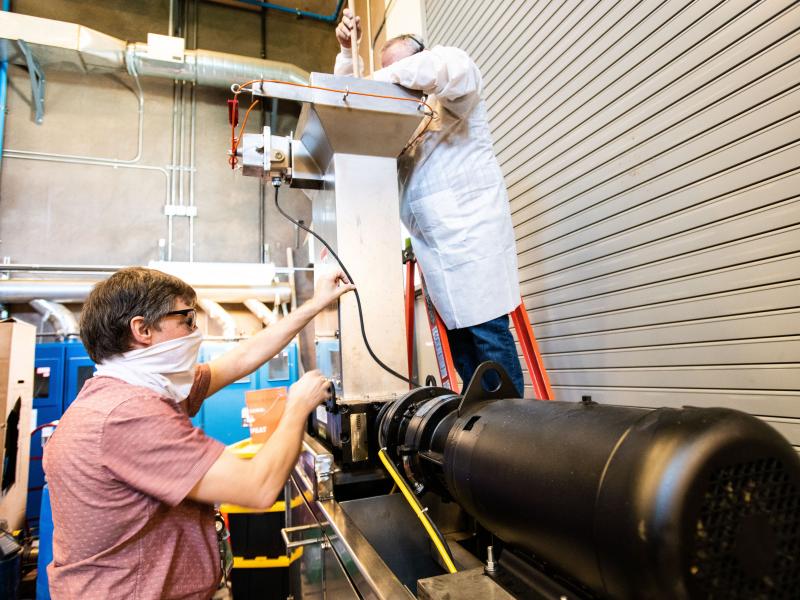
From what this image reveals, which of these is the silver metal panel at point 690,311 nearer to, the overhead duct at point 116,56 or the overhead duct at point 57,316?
the overhead duct at point 116,56

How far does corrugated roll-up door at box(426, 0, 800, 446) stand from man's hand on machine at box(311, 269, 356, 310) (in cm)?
106

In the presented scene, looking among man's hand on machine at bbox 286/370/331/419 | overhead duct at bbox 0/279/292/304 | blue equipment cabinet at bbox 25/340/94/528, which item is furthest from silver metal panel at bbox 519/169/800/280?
blue equipment cabinet at bbox 25/340/94/528

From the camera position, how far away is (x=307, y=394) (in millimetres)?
1097

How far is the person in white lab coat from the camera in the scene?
1489 millimetres

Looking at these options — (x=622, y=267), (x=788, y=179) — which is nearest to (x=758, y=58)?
(x=788, y=179)

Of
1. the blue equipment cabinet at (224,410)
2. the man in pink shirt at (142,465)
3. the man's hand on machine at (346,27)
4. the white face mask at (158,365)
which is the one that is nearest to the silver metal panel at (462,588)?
the man in pink shirt at (142,465)

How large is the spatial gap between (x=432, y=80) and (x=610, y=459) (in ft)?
4.26

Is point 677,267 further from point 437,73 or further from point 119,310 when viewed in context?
point 119,310

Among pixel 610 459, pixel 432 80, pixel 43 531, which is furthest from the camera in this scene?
pixel 43 531

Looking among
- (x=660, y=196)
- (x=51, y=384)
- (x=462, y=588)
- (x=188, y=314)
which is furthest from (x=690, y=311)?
(x=51, y=384)

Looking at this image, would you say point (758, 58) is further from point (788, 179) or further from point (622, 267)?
point (622, 267)

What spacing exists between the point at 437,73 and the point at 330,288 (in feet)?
2.42

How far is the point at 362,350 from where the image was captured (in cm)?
148

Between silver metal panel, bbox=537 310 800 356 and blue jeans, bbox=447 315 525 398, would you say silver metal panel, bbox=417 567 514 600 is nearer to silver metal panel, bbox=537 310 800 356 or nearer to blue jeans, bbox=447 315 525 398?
blue jeans, bbox=447 315 525 398
